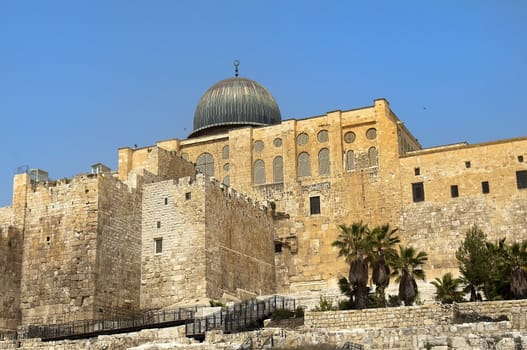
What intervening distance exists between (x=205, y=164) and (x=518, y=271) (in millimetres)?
23021

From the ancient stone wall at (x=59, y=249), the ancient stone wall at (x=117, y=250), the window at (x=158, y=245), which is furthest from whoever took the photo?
the window at (x=158, y=245)

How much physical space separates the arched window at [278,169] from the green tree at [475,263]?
13.1 metres

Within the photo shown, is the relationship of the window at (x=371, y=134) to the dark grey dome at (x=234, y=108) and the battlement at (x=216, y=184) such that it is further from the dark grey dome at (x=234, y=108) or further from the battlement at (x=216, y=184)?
the dark grey dome at (x=234, y=108)

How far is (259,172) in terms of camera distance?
48.8m

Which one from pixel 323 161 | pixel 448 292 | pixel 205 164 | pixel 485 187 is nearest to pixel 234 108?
pixel 205 164

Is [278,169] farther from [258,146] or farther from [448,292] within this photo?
[448,292]

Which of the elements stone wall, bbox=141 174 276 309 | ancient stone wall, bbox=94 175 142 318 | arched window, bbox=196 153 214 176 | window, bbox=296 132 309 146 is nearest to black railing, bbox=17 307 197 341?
ancient stone wall, bbox=94 175 142 318

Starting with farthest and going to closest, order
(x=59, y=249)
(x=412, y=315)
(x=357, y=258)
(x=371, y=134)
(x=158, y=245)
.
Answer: (x=371, y=134)
(x=158, y=245)
(x=59, y=249)
(x=357, y=258)
(x=412, y=315)

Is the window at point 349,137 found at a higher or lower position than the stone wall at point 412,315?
higher

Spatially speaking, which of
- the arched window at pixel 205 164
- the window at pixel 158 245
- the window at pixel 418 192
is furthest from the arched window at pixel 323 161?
the window at pixel 158 245

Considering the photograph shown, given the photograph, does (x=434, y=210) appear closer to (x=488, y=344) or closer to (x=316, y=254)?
(x=316, y=254)

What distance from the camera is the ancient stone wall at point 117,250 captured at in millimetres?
37500

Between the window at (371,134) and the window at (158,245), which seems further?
the window at (371,134)

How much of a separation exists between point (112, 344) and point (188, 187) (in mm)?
12436
